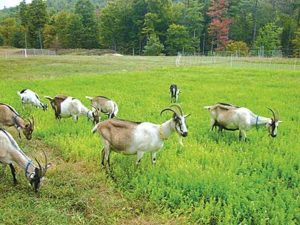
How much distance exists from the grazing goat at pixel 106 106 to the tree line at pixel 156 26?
57.5 metres

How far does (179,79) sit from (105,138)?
16826mm

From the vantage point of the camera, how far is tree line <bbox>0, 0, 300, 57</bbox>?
7156cm

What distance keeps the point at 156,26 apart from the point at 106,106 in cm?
6862

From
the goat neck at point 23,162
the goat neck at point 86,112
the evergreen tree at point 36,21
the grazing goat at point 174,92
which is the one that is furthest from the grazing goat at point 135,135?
the evergreen tree at point 36,21

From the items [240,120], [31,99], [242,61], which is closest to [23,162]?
[240,120]

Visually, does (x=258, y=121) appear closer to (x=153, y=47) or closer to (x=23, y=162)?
(x=23, y=162)

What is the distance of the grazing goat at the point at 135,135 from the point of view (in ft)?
25.1

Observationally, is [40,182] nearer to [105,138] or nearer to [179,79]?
[105,138]

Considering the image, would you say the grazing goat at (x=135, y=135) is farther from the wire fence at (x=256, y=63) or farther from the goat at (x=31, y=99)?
the wire fence at (x=256, y=63)

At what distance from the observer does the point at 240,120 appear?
9.88 meters

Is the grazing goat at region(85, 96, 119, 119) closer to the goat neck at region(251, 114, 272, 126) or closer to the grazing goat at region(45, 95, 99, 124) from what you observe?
the grazing goat at region(45, 95, 99, 124)

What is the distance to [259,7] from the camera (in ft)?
244

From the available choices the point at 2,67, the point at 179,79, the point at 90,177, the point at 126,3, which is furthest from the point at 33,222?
the point at 126,3

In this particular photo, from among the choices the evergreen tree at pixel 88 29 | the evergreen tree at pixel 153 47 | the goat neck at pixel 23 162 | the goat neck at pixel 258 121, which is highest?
the evergreen tree at pixel 88 29
